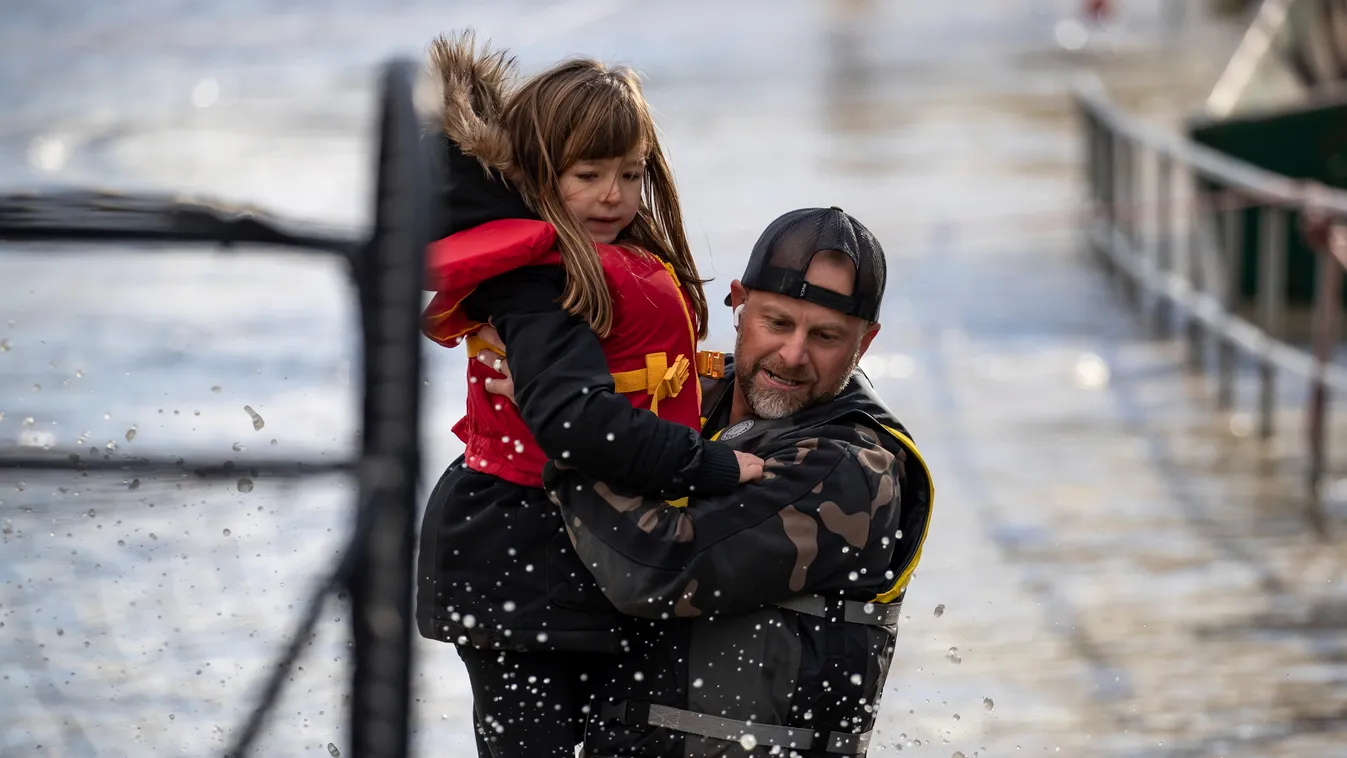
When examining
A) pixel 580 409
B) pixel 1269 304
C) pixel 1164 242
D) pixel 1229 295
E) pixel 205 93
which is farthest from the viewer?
pixel 205 93

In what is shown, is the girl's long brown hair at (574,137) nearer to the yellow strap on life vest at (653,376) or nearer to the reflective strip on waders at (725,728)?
the yellow strap on life vest at (653,376)

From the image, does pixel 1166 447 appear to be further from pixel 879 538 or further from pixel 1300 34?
pixel 879 538

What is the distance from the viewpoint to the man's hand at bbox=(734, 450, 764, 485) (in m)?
2.84

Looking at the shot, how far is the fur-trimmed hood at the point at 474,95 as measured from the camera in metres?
2.84

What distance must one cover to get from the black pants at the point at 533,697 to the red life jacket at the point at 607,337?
0.28 m

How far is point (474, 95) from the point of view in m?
2.95

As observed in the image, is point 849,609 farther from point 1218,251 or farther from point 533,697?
point 1218,251

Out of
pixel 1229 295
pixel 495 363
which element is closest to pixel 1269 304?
pixel 1229 295

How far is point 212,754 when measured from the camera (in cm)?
385

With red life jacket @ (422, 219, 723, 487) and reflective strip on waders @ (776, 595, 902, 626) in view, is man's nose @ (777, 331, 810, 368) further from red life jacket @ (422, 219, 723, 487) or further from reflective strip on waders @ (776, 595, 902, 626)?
reflective strip on waders @ (776, 595, 902, 626)

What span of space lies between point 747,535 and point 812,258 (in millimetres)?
440

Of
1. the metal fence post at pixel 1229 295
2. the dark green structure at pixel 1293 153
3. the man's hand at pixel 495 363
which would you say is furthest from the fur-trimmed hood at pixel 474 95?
the dark green structure at pixel 1293 153

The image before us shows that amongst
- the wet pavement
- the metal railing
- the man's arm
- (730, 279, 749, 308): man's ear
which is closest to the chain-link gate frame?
the wet pavement

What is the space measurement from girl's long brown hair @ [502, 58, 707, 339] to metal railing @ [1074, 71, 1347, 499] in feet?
18.9
